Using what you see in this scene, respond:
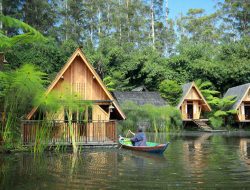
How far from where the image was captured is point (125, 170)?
42.7ft

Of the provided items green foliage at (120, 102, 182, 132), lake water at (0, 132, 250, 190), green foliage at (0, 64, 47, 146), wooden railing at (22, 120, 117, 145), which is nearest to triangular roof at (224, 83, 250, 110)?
green foliage at (120, 102, 182, 132)

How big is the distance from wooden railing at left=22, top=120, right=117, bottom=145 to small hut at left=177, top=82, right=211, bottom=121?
783 inches

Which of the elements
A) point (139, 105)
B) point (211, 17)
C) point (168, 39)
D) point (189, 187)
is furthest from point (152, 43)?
point (189, 187)

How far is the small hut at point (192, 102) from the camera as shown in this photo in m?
40.2

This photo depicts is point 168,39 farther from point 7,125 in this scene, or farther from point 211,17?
point 7,125

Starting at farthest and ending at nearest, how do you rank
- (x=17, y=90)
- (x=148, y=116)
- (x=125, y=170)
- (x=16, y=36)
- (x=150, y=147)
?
(x=148, y=116)
(x=150, y=147)
(x=17, y=90)
(x=16, y=36)
(x=125, y=170)

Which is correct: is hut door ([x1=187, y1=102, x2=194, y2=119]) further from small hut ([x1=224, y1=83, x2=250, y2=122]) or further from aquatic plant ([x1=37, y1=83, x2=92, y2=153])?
aquatic plant ([x1=37, y1=83, x2=92, y2=153])

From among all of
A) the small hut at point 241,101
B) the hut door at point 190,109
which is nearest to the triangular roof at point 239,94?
the small hut at point 241,101

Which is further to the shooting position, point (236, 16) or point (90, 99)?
point (236, 16)

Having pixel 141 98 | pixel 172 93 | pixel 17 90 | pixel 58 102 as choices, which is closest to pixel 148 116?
pixel 141 98

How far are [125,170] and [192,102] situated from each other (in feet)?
98.7

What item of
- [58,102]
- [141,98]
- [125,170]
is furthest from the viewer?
[141,98]

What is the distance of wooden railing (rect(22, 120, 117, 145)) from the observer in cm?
1862

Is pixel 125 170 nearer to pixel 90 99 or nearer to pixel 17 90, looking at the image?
pixel 17 90
